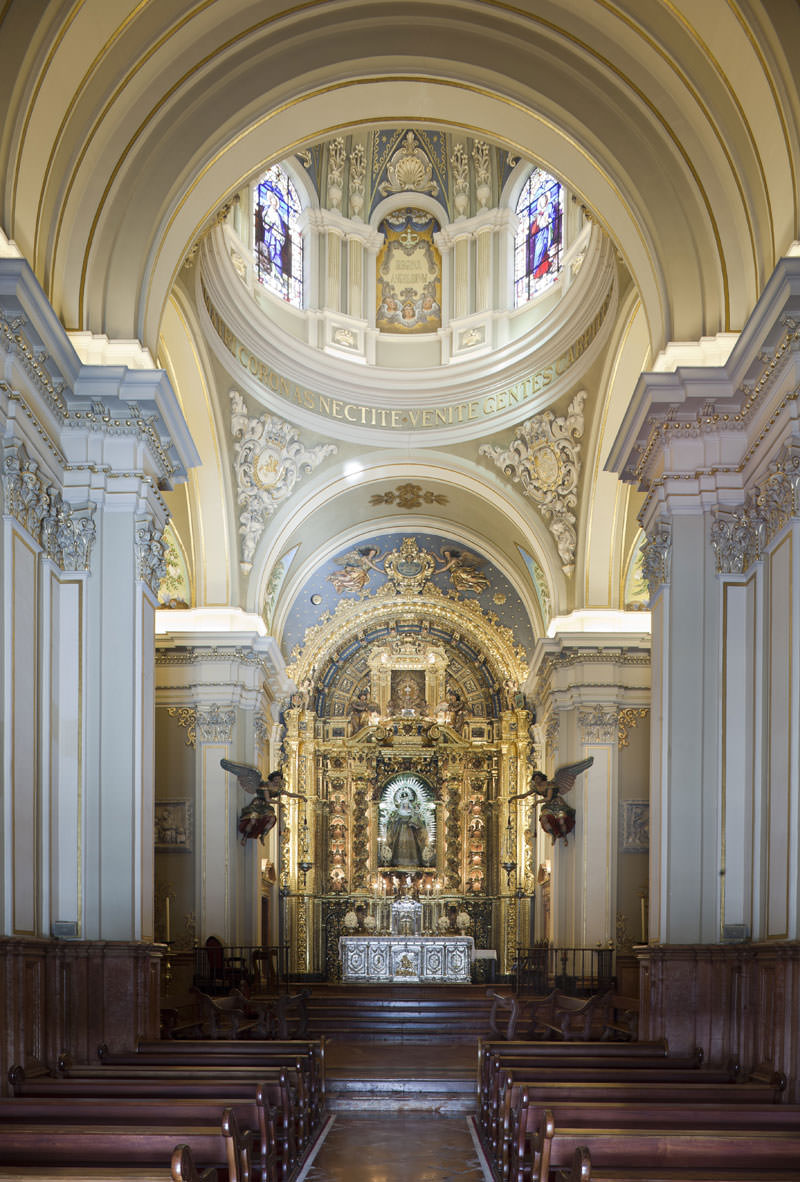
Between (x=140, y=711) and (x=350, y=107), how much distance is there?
6.07 metres

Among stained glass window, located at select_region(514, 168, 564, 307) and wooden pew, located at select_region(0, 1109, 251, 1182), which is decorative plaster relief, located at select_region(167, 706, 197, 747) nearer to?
stained glass window, located at select_region(514, 168, 564, 307)

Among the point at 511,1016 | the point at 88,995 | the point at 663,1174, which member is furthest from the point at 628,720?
the point at 663,1174

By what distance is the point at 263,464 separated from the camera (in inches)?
790

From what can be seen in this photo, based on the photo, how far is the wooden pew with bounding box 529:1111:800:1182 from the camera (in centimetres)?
573

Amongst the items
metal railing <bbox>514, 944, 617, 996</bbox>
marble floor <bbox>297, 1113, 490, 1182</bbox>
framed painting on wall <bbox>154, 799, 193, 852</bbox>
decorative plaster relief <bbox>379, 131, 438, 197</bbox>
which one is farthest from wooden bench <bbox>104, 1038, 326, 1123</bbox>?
decorative plaster relief <bbox>379, 131, 438, 197</bbox>

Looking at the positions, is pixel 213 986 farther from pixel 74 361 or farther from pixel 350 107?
pixel 350 107

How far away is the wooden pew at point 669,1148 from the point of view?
225 inches

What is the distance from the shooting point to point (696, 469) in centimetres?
1174

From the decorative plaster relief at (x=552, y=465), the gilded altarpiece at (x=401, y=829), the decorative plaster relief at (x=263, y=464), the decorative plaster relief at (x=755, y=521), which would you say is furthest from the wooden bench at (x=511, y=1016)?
the gilded altarpiece at (x=401, y=829)

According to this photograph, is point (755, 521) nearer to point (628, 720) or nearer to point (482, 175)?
point (628, 720)

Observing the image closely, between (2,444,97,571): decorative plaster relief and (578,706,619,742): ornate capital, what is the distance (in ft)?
34.4

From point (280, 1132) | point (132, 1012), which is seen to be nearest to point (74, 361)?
point (132, 1012)

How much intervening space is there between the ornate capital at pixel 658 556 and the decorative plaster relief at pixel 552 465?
744 cm

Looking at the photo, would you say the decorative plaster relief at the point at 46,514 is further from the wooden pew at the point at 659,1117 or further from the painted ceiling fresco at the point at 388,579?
the painted ceiling fresco at the point at 388,579
